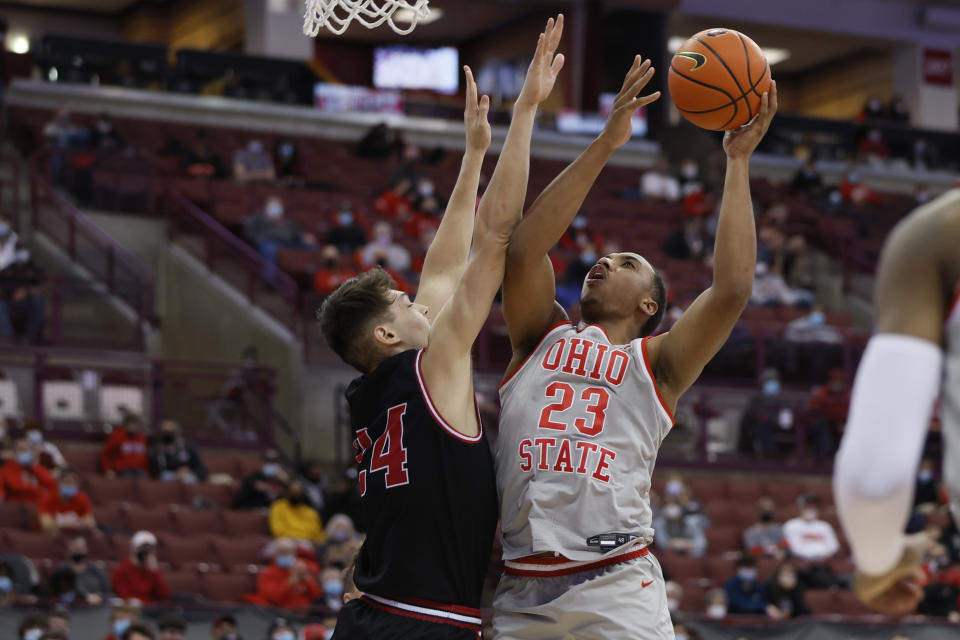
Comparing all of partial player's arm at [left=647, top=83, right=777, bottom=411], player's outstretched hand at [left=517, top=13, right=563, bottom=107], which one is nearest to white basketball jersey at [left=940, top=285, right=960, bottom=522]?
partial player's arm at [left=647, top=83, right=777, bottom=411]

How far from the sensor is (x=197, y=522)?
12.4 m

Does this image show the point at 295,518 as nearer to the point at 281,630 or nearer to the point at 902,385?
the point at 281,630

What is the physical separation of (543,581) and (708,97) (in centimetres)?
157

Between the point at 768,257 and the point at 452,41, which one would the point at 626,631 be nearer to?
the point at 768,257

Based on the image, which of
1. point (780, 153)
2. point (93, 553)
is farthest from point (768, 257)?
point (93, 553)

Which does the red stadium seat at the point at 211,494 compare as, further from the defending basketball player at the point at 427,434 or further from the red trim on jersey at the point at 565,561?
the red trim on jersey at the point at 565,561

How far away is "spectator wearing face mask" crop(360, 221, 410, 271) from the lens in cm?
1728

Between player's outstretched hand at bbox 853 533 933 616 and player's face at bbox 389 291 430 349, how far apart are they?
1.90 m

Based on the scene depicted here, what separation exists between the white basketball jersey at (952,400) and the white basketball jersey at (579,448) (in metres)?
1.61

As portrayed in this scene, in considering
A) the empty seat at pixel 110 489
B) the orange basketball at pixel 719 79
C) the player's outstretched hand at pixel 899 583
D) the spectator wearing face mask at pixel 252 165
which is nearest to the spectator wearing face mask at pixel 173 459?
the empty seat at pixel 110 489

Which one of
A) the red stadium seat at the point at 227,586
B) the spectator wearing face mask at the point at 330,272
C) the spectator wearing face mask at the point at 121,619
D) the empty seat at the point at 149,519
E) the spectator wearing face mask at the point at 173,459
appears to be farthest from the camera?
the spectator wearing face mask at the point at 330,272

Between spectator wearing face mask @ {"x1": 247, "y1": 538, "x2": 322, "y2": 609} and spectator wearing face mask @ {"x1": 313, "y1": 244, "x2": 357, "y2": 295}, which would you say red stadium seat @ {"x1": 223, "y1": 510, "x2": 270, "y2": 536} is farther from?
spectator wearing face mask @ {"x1": 313, "y1": 244, "x2": 357, "y2": 295}

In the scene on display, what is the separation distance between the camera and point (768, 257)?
21812mm

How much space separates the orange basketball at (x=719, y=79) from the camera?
422cm
